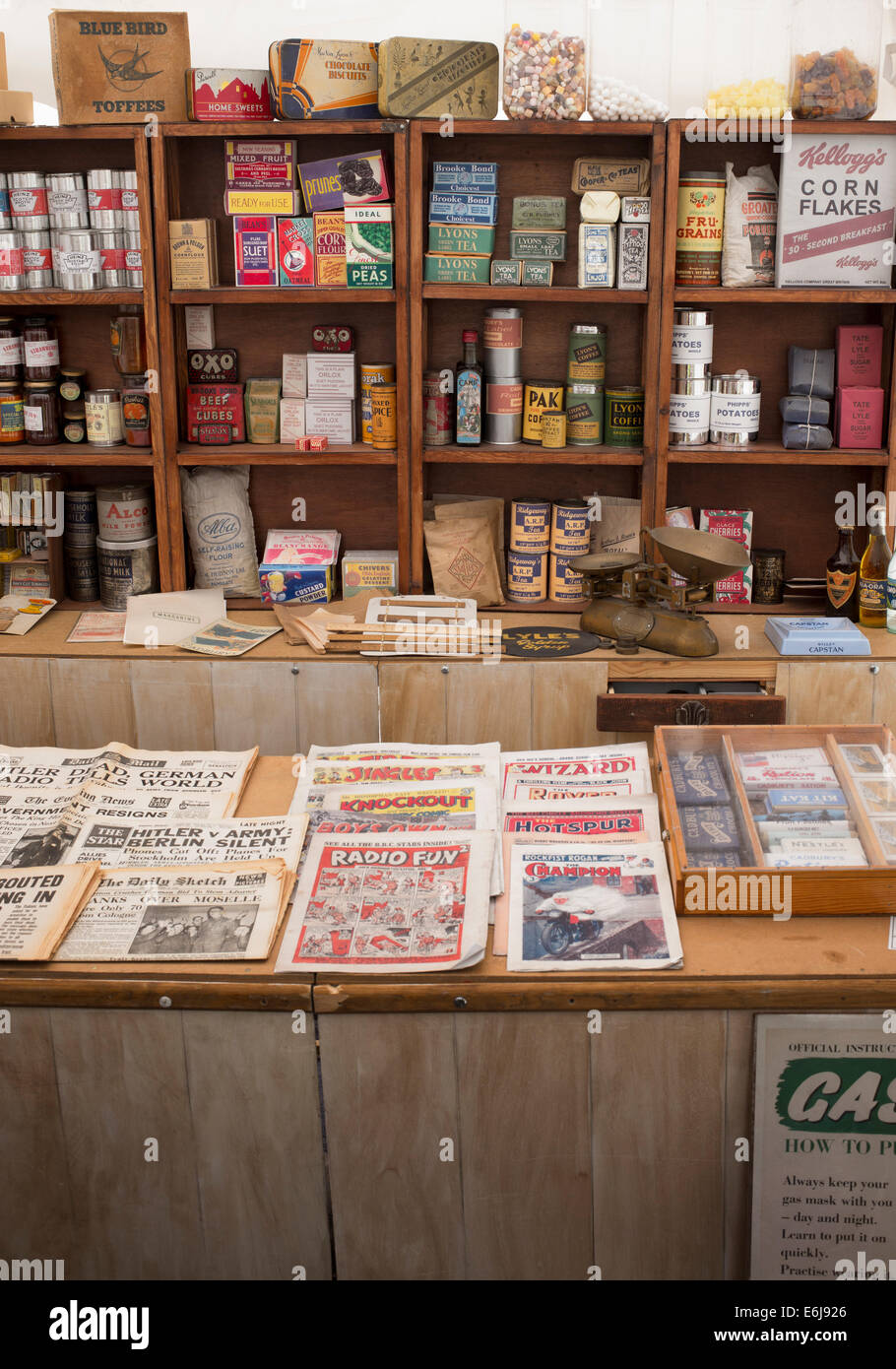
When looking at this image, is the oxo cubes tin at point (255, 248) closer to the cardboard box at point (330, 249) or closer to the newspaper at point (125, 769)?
the cardboard box at point (330, 249)

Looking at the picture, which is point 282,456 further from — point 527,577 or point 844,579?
point 844,579

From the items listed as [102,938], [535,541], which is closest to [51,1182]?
[102,938]

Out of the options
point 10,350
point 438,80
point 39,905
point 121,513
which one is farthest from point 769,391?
point 39,905

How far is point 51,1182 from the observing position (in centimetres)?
187

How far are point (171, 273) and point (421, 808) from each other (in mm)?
1964

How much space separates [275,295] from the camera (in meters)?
3.46

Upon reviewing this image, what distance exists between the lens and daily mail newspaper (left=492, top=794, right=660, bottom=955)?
6.93ft

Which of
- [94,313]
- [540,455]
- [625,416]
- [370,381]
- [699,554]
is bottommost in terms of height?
[699,554]

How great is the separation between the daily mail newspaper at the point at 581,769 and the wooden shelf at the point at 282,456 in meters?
1.36

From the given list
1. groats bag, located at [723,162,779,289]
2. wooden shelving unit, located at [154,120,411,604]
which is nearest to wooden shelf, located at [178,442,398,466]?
wooden shelving unit, located at [154,120,411,604]

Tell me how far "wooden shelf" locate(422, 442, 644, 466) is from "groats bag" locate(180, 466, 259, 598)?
64 centimetres

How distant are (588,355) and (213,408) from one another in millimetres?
1108

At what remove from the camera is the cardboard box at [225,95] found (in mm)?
3297
